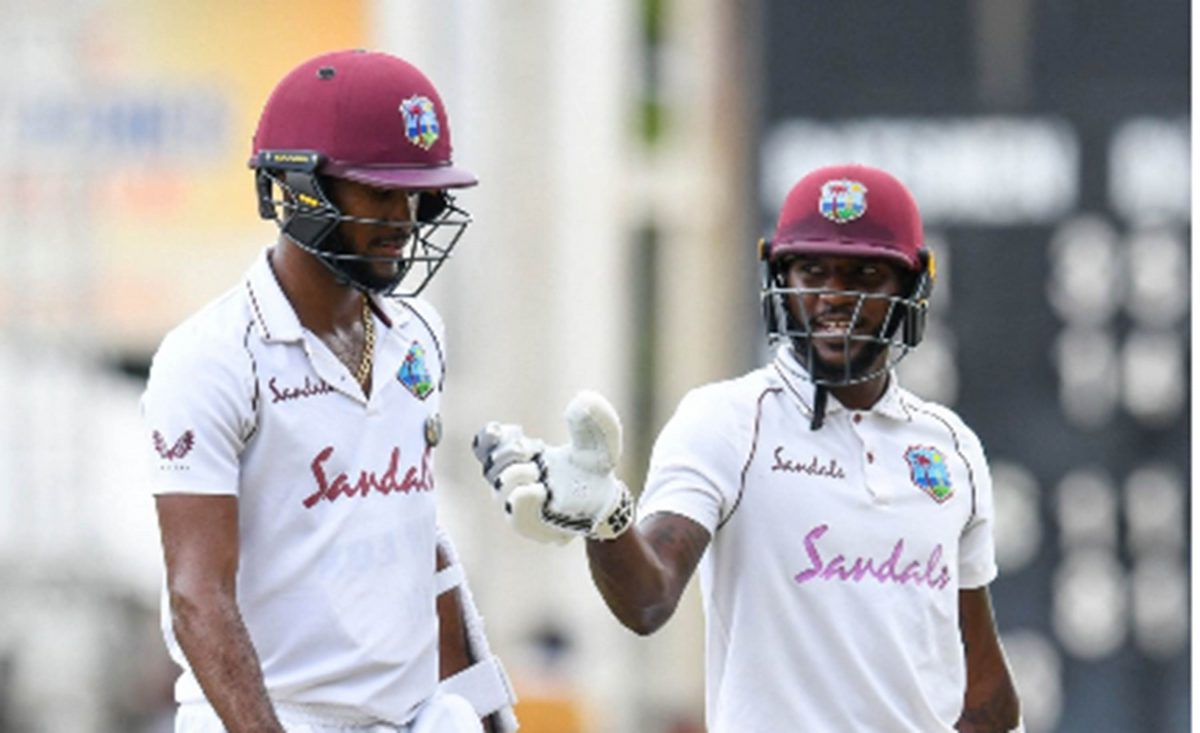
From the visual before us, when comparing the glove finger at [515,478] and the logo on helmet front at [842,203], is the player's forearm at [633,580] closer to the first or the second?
the glove finger at [515,478]

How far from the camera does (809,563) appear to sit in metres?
6.12

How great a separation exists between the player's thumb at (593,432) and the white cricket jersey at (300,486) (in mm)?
377

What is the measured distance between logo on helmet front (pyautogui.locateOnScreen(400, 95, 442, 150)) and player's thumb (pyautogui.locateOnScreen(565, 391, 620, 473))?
1.72ft

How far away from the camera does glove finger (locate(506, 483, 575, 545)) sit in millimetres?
5328

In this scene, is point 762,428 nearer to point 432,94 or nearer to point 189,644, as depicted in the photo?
point 432,94

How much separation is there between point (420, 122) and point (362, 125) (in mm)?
113

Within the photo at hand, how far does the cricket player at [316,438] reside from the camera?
211 inches

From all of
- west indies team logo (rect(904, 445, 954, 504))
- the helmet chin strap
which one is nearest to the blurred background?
west indies team logo (rect(904, 445, 954, 504))

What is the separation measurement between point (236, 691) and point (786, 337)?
4.96 feet

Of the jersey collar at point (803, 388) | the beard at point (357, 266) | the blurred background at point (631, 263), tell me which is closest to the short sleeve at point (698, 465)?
the jersey collar at point (803, 388)

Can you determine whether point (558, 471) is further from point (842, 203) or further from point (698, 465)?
point (842, 203)

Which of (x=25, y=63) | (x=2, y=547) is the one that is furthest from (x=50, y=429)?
(x=25, y=63)

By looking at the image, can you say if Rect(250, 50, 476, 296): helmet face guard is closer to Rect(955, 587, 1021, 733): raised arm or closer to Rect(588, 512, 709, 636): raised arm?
Rect(588, 512, 709, 636): raised arm

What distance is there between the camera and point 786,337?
6297 mm
